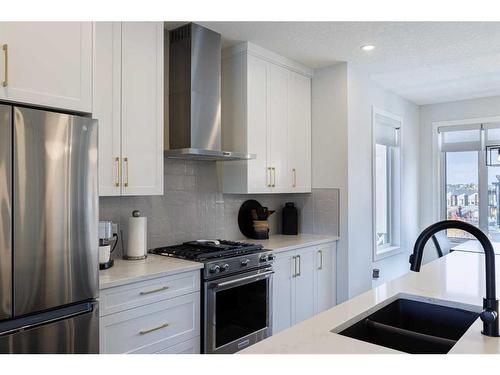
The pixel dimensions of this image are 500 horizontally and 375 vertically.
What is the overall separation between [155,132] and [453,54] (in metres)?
2.70

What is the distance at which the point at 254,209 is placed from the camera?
12.0ft

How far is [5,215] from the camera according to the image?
154 cm

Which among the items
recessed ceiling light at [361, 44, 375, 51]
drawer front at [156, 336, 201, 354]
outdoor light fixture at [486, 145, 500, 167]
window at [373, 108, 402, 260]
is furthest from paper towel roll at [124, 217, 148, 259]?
outdoor light fixture at [486, 145, 500, 167]

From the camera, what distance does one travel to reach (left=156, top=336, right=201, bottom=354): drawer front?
2.28m

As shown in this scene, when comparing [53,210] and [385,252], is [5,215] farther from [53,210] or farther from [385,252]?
[385,252]

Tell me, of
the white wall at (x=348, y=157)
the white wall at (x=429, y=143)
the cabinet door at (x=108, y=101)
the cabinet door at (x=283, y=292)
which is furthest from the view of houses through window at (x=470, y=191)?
the cabinet door at (x=108, y=101)

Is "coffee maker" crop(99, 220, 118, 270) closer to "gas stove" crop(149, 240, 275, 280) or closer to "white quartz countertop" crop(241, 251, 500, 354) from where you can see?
"gas stove" crop(149, 240, 275, 280)

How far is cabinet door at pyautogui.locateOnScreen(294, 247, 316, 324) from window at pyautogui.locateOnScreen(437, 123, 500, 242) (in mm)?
2940

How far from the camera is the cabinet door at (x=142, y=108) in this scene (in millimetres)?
2400

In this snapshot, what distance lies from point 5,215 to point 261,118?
7.31ft

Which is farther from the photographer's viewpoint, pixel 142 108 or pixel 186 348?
pixel 142 108

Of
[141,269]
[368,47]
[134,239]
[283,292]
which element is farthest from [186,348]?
[368,47]
